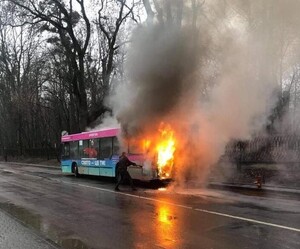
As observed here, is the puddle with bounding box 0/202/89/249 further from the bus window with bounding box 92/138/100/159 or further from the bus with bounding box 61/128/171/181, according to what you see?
the bus window with bounding box 92/138/100/159

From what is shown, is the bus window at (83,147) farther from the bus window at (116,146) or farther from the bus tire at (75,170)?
the bus window at (116,146)

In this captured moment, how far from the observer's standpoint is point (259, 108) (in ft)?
42.3

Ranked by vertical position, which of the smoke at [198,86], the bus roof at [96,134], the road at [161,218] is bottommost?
the road at [161,218]

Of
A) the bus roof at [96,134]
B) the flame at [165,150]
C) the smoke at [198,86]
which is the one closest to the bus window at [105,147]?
the bus roof at [96,134]

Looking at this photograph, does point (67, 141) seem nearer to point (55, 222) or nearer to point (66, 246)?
point (55, 222)

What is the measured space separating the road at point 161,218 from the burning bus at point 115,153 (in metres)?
1.30

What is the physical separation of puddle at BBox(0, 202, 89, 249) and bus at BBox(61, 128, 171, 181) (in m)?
5.35

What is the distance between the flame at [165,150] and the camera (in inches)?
568

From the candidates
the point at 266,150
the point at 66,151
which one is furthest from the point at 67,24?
the point at 266,150

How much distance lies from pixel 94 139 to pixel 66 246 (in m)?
12.9

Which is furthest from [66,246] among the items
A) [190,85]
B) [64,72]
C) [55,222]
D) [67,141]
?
[64,72]

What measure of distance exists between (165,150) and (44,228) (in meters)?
7.22

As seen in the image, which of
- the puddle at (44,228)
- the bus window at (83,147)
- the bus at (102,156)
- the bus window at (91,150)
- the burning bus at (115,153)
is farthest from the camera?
the bus window at (83,147)

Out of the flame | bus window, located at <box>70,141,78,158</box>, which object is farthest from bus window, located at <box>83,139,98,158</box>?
the flame
